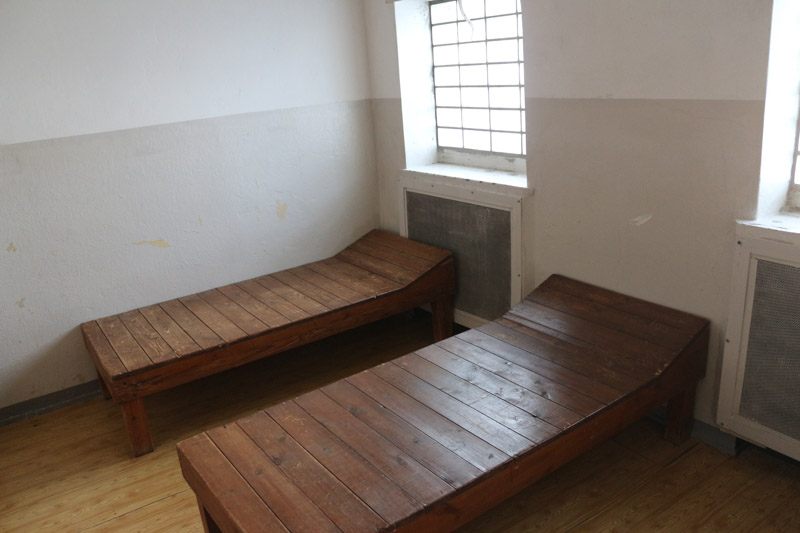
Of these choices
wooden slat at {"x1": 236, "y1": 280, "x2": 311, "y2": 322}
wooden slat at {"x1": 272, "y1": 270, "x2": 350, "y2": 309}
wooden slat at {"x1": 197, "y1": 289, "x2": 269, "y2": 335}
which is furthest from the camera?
wooden slat at {"x1": 272, "y1": 270, "x2": 350, "y2": 309}

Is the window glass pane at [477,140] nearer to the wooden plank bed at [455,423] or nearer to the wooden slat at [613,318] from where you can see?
the wooden slat at [613,318]

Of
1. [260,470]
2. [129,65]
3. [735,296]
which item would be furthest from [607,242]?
[129,65]

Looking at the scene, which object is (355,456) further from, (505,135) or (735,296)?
(505,135)

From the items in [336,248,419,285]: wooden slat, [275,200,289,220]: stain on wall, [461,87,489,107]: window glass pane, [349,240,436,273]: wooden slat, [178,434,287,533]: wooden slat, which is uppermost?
[461,87,489,107]: window glass pane

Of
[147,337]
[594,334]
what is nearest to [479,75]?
[594,334]

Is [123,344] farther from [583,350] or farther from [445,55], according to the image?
[445,55]

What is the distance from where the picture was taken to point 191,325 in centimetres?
350

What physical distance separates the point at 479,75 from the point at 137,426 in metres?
2.73

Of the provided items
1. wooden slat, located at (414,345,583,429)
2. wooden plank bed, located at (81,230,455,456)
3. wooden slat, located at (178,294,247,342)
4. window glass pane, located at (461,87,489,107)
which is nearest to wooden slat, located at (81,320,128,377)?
wooden plank bed, located at (81,230,455,456)

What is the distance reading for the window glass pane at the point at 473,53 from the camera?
12.7 ft

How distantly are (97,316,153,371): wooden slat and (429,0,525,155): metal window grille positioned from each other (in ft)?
7.56

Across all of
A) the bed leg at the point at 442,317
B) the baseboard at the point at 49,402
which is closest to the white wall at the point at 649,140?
the bed leg at the point at 442,317

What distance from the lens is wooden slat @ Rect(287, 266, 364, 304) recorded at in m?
3.71

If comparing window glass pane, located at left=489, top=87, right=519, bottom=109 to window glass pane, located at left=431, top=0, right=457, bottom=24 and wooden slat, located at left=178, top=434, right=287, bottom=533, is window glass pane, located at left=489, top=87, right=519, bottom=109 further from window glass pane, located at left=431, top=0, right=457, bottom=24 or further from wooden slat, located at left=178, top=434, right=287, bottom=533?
wooden slat, located at left=178, top=434, right=287, bottom=533
